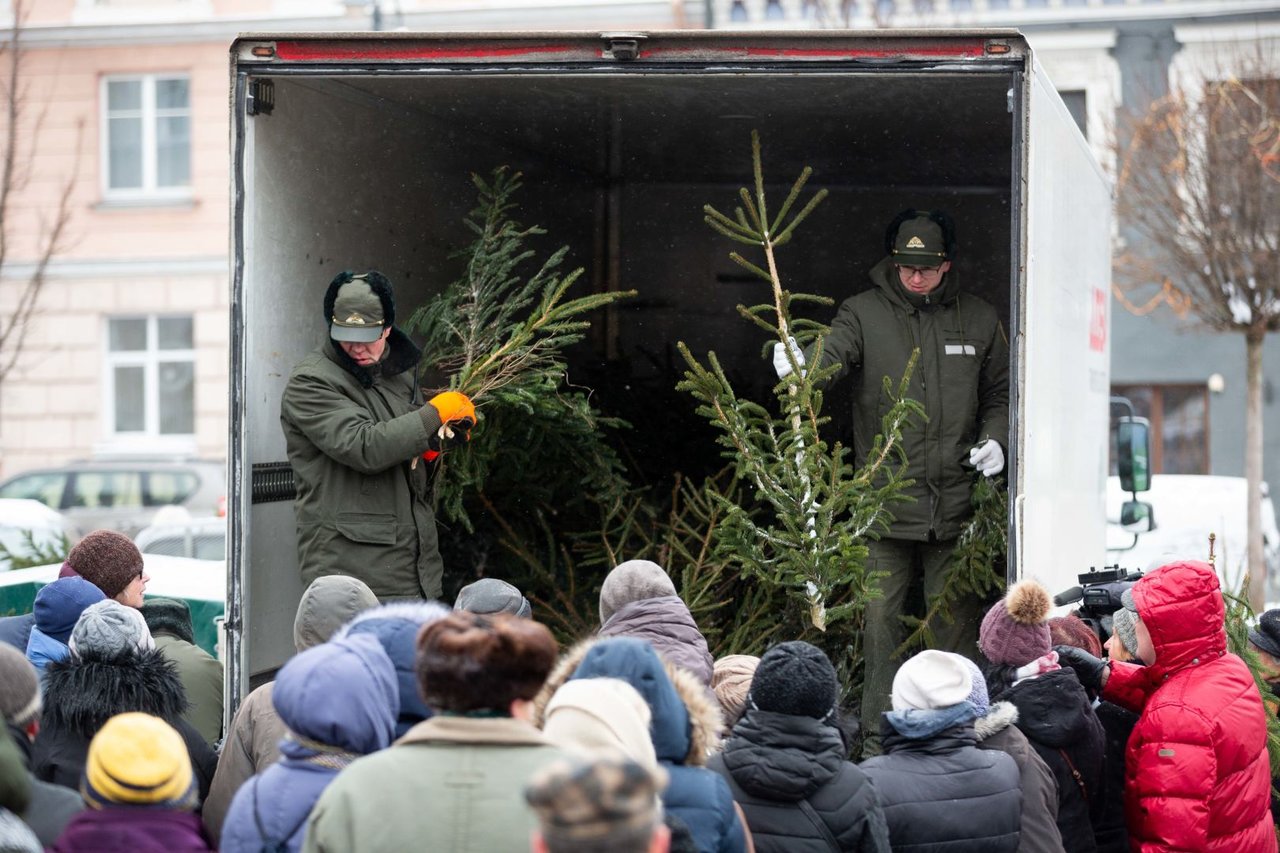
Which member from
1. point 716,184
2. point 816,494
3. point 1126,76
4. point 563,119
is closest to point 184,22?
point 1126,76

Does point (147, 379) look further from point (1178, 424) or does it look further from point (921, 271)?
point (921, 271)

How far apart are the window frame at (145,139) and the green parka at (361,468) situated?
55.4 feet

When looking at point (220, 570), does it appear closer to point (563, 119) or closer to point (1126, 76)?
point (563, 119)

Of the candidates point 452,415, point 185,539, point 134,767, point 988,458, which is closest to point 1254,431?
point 988,458

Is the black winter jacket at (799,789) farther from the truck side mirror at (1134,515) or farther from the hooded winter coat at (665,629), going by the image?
the truck side mirror at (1134,515)

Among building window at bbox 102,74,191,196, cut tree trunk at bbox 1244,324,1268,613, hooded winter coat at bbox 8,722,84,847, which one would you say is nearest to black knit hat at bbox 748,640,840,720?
hooded winter coat at bbox 8,722,84,847

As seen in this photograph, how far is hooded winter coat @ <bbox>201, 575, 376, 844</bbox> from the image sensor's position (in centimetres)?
395

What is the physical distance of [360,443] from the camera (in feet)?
17.3

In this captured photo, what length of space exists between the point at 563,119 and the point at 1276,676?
346cm

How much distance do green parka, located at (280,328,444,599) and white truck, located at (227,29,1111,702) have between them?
15cm

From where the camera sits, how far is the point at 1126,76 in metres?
18.9

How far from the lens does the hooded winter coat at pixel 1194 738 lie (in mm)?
4113

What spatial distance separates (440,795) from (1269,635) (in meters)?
3.70

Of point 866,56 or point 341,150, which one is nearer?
point 866,56
